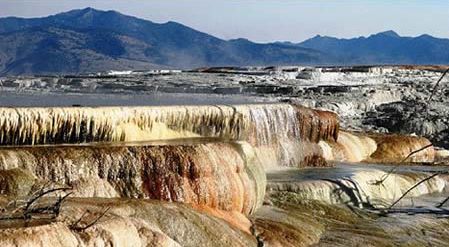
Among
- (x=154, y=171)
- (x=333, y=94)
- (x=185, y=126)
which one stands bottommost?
(x=333, y=94)

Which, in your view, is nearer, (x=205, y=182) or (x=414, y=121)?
(x=205, y=182)

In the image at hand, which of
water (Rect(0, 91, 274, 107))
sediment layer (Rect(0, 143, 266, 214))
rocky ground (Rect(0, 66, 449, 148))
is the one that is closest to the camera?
sediment layer (Rect(0, 143, 266, 214))

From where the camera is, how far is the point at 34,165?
1212 centimetres

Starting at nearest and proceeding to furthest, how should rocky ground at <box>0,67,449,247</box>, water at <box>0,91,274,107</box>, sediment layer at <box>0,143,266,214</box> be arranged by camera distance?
rocky ground at <box>0,67,449,247</box> → sediment layer at <box>0,143,266,214</box> → water at <box>0,91,274,107</box>

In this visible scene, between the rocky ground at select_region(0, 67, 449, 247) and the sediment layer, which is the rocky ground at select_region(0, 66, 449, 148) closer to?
the rocky ground at select_region(0, 67, 449, 247)

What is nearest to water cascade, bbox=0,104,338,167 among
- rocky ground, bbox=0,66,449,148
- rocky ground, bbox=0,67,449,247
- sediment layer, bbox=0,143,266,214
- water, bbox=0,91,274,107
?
rocky ground, bbox=0,67,449,247

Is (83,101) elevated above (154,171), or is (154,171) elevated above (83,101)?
(154,171)

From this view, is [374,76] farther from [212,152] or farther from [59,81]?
[212,152]

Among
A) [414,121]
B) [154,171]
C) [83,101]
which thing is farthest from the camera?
[414,121]

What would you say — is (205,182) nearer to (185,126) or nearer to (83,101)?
(185,126)

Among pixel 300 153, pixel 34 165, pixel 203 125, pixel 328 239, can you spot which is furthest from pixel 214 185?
pixel 300 153

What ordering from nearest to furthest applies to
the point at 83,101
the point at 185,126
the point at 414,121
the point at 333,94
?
the point at 185,126 < the point at 83,101 < the point at 414,121 < the point at 333,94

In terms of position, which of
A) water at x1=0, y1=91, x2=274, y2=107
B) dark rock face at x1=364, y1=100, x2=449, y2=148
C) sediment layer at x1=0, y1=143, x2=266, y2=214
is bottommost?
dark rock face at x1=364, y1=100, x2=449, y2=148

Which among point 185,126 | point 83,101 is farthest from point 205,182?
point 83,101
